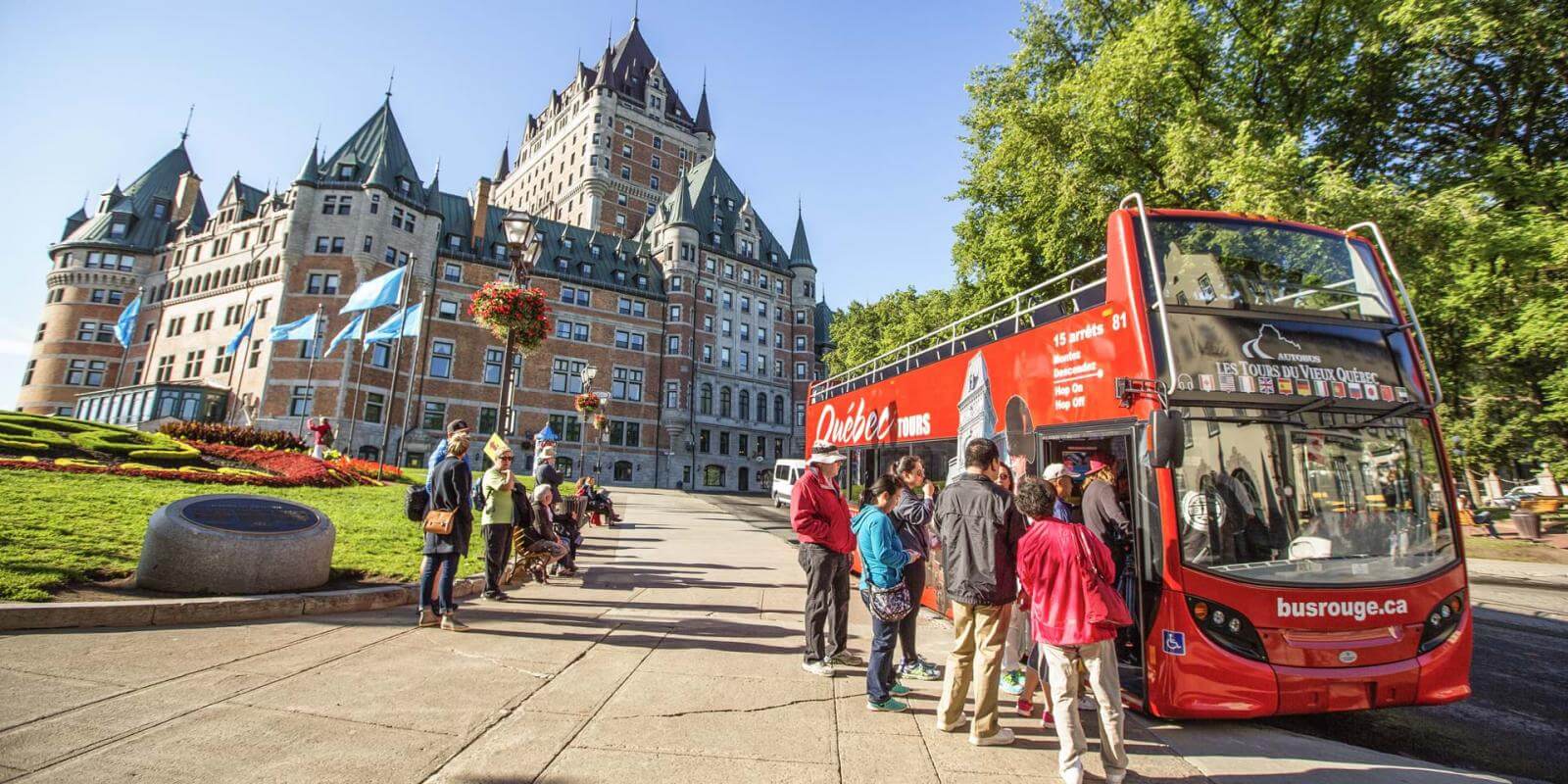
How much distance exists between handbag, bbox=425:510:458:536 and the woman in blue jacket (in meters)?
4.10

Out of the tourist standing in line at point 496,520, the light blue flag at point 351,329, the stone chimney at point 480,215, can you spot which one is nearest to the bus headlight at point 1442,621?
the tourist standing in line at point 496,520

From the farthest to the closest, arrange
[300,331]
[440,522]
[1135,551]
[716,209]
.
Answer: [716,209] < [300,331] < [440,522] < [1135,551]

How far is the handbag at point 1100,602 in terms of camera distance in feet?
12.2

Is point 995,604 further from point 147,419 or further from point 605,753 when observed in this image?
point 147,419

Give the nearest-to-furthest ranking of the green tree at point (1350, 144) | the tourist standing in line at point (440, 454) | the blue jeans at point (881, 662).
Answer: the blue jeans at point (881, 662)
the tourist standing in line at point (440, 454)
the green tree at point (1350, 144)

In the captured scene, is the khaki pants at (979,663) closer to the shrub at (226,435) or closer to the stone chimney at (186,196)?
the shrub at (226,435)

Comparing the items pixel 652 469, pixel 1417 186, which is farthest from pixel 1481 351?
pixel 652 469

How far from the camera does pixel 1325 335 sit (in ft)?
17.4

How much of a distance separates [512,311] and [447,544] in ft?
21.8

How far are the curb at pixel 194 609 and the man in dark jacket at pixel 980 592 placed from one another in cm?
622

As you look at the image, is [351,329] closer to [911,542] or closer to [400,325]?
[400,325]

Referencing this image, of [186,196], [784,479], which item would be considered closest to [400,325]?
[784,479]

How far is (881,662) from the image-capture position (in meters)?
4.67

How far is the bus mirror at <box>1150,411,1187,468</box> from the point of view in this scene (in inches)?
177
